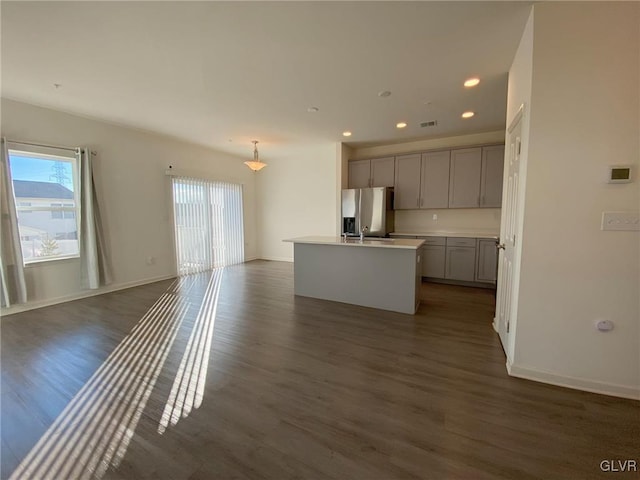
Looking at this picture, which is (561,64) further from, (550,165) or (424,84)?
(424,84)

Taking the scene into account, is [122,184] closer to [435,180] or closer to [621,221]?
[435,180]

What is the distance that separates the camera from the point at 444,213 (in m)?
5.36

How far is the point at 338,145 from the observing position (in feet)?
18.7

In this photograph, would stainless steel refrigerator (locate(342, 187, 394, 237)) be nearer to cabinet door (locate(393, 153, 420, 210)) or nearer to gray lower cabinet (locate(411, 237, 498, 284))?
cabinet door (locate(393, 153, 420, 210))

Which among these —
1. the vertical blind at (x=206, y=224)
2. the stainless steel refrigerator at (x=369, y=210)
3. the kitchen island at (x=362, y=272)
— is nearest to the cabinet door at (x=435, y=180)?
the stainless steel refrigerator at (x=369, y=210)

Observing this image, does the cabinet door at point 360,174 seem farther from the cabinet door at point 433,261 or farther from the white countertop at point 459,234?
the cabinet door at point 433,261

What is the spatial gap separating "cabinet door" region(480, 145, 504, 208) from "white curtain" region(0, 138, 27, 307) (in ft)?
22.8

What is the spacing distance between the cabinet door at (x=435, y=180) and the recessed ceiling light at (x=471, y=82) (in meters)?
1.96

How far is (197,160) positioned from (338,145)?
122 inches

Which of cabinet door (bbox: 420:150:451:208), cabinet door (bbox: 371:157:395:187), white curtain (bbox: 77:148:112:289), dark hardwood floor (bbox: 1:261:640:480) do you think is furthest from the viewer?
cabinet door (bbox: 371:157:395:187)

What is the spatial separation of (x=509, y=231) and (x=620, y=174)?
A: 892 millimetres

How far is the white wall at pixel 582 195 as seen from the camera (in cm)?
176

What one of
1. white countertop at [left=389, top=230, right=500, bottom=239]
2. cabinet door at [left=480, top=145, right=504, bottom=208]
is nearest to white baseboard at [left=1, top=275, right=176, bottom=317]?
white countertop at [left=389, top=230, right=500, bottom=239]

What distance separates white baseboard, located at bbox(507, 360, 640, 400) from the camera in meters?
1.86
